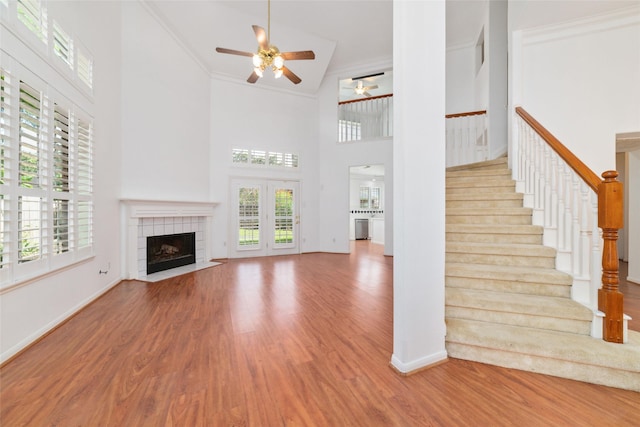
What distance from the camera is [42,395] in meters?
1.55

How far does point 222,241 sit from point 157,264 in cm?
167

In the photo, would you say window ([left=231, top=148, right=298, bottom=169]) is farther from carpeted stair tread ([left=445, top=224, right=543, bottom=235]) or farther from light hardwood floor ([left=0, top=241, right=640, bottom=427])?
carpeted stair tread ([left=445, top=224, right=543, bottom=235])

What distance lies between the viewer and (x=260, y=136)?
6.50 m

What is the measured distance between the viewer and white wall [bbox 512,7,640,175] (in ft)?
10.2

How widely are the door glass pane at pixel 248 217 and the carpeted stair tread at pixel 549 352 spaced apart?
5126 millimetres

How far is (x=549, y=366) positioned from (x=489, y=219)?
63.9 inches

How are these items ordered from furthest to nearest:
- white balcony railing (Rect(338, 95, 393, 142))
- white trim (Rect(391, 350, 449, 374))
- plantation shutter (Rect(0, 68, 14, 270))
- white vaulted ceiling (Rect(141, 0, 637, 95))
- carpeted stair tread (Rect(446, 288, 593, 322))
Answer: white balcony railing (Rect(338, 95, 393, 142)) < white vaulted ceiling (Rect(141, 0, 637, 95)) < carpeted stair tread (Rect(446, 288, 593, 322)) < plantation shutter (Rect(0, 68, 14, 270)) < white trim (Rect(391, 350, 449, 374))

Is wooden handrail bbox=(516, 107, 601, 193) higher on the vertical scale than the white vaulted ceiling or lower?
lower

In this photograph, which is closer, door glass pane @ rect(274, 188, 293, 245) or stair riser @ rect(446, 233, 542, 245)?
stair riser @ rect(446, 233, 542, 245)

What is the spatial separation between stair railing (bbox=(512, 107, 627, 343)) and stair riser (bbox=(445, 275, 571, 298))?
10 centimetres

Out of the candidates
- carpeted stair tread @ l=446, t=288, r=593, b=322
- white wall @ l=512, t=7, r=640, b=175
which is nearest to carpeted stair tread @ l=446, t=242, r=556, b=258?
carpeted stair tread @ l=446, t=288, r=593, b=322

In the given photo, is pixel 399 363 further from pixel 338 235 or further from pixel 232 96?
pixel 232 96

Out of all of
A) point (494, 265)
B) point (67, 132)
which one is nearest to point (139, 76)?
point (67, 132)

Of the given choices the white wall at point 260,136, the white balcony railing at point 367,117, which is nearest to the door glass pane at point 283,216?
the white wall at point 260,136
